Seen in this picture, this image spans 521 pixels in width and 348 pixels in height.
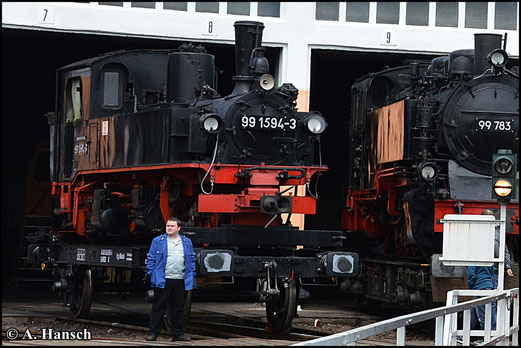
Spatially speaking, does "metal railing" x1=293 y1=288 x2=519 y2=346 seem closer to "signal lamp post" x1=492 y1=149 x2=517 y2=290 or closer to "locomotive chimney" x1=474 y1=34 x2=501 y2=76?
"signal lamp post" x1=492 y1=149 x2=517 y2=290

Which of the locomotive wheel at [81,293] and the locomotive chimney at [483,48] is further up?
the locomotive chimney at [483,48]

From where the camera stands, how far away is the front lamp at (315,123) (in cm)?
1449

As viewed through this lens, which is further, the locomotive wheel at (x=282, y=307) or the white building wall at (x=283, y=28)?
the white building wall at (x=283, y=28)

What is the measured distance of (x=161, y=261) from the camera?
12906 mm

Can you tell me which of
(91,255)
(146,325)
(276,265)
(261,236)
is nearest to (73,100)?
(91,255)

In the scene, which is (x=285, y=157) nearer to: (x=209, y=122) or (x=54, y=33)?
Result: (x=209, y=122)

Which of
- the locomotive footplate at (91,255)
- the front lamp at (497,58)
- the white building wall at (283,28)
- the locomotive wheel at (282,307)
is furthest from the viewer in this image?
the white building wall at (283,28)

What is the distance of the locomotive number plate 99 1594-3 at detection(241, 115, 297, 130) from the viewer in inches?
558

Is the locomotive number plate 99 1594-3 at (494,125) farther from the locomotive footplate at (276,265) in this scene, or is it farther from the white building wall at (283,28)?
the white building wall at (283,28)

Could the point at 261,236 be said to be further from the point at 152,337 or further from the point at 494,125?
the point at 494,125

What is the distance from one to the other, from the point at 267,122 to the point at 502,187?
3.11 metres

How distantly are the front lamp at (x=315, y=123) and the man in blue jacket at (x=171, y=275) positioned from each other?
2410 mm

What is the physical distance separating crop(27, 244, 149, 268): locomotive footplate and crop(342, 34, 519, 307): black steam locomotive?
12.5 feet

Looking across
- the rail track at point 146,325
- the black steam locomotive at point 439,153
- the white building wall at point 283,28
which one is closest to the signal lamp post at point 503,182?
the rail track at point 146,325
